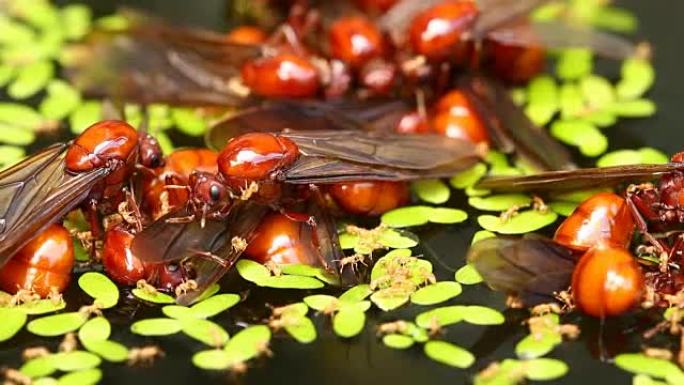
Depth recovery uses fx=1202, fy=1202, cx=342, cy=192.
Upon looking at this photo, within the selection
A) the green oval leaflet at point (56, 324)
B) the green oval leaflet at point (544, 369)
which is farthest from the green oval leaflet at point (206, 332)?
the green oval leaflet at point (544, 369)

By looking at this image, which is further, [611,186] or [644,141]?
[644,141]

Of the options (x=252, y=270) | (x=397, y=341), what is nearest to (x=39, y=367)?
(x=252, y=270)

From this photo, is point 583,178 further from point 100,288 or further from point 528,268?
point 100,288

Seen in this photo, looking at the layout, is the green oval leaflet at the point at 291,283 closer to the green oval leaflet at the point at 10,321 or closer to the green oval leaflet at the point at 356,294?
the green oval leaflet at the point at 356,294

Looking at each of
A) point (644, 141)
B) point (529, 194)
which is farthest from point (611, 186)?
point (644, 141)

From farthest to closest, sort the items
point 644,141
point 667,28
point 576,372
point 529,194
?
1. point 667,28
2. point 644,141
3. point 529,194
4. point 576,372

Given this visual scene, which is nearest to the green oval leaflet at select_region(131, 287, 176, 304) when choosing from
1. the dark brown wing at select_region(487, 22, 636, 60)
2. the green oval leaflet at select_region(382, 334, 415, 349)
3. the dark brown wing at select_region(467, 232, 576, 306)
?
the green oval leaflet at select_region(382, 334, 415, 349)

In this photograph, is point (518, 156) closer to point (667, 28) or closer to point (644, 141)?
point (644, 141)
